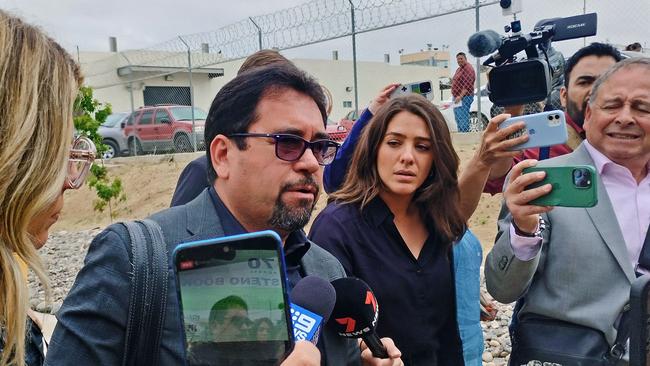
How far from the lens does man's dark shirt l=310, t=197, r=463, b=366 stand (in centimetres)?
238

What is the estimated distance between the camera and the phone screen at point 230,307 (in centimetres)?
116

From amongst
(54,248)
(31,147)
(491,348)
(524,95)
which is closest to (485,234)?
(491,348)

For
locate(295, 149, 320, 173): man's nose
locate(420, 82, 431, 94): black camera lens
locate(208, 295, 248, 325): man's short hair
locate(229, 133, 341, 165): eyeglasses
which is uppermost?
locate(420, 82, 431, 94): black camera lens

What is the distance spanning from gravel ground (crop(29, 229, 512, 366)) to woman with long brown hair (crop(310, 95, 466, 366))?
1.22 meters

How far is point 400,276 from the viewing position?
7.93 ft

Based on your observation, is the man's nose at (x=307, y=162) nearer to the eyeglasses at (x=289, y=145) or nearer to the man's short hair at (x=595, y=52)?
the eyeglasses at (x=289, y=145)

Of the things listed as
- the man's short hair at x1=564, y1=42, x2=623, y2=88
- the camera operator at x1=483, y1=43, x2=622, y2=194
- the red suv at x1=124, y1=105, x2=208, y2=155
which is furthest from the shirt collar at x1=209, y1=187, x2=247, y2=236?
the red suv at x1=124, y1=105, x2=208, y2=155

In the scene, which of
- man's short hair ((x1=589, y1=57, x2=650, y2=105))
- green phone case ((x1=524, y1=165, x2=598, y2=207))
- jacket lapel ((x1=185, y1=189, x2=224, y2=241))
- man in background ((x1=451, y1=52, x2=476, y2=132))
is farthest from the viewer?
man in background ((x1=451, y1=52, x2=476, y2=132))

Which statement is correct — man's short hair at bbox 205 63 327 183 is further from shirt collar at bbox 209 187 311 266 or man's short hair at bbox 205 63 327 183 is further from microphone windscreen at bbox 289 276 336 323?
microphone windscreen at bbox 289 276 336 323

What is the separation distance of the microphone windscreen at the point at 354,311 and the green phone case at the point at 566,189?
686 millimetres

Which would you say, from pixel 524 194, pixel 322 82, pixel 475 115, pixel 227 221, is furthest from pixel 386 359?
pixel 322 82

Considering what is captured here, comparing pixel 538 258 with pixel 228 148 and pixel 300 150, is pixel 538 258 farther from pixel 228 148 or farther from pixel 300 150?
pixel 228 148

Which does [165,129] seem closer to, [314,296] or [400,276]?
[400,276]

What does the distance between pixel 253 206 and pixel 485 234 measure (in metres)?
7.32
